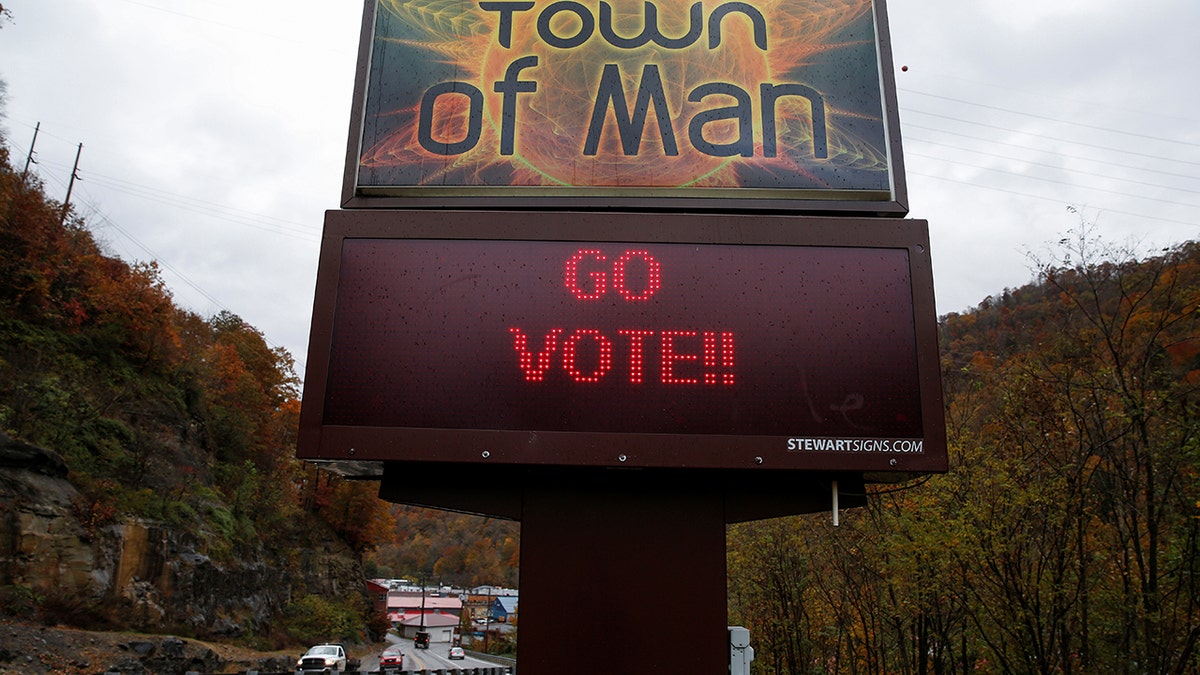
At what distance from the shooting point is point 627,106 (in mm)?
4281

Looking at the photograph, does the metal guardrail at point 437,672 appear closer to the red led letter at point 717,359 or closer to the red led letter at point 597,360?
the red led letter at point 597,360

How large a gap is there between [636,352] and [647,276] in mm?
366

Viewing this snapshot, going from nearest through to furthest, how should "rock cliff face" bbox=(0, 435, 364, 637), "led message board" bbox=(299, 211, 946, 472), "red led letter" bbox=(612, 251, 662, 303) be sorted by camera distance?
"led message board" bbox=(299, 211, 946, 472) → "red led letter" bbox=(612, 251, 662, 303) → "rock cliff face" bbox=(0, 435, 364, 637)

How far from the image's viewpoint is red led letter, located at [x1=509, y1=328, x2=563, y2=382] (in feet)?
11.4

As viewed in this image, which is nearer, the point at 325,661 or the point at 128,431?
the point at 325,661

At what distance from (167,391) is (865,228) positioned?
30495 millimetres

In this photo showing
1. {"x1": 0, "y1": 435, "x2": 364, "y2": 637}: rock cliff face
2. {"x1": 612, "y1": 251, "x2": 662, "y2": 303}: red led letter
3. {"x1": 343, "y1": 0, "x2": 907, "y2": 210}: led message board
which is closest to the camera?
{"x1": 612, "y1": 251, "x2": 662, "y2": 303}: red led letter

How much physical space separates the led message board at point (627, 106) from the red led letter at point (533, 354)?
843mm

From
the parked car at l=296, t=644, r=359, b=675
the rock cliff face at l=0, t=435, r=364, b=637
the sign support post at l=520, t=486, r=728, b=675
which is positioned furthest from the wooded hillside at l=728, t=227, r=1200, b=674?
the rock cliff face at l=0, t=435, r=364, b=637

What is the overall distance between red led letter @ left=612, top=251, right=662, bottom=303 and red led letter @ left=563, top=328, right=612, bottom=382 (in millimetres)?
227

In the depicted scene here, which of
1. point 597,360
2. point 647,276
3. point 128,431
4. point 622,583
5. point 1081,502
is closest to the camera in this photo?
point 597,360

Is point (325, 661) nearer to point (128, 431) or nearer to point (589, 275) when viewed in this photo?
point (128, 431)

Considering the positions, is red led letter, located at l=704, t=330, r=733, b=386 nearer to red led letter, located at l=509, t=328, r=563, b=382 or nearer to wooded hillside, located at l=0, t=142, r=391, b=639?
red led letter, located at l=509, t=328, r=563, b=382

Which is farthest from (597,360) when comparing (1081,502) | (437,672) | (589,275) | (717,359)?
(437,672)
